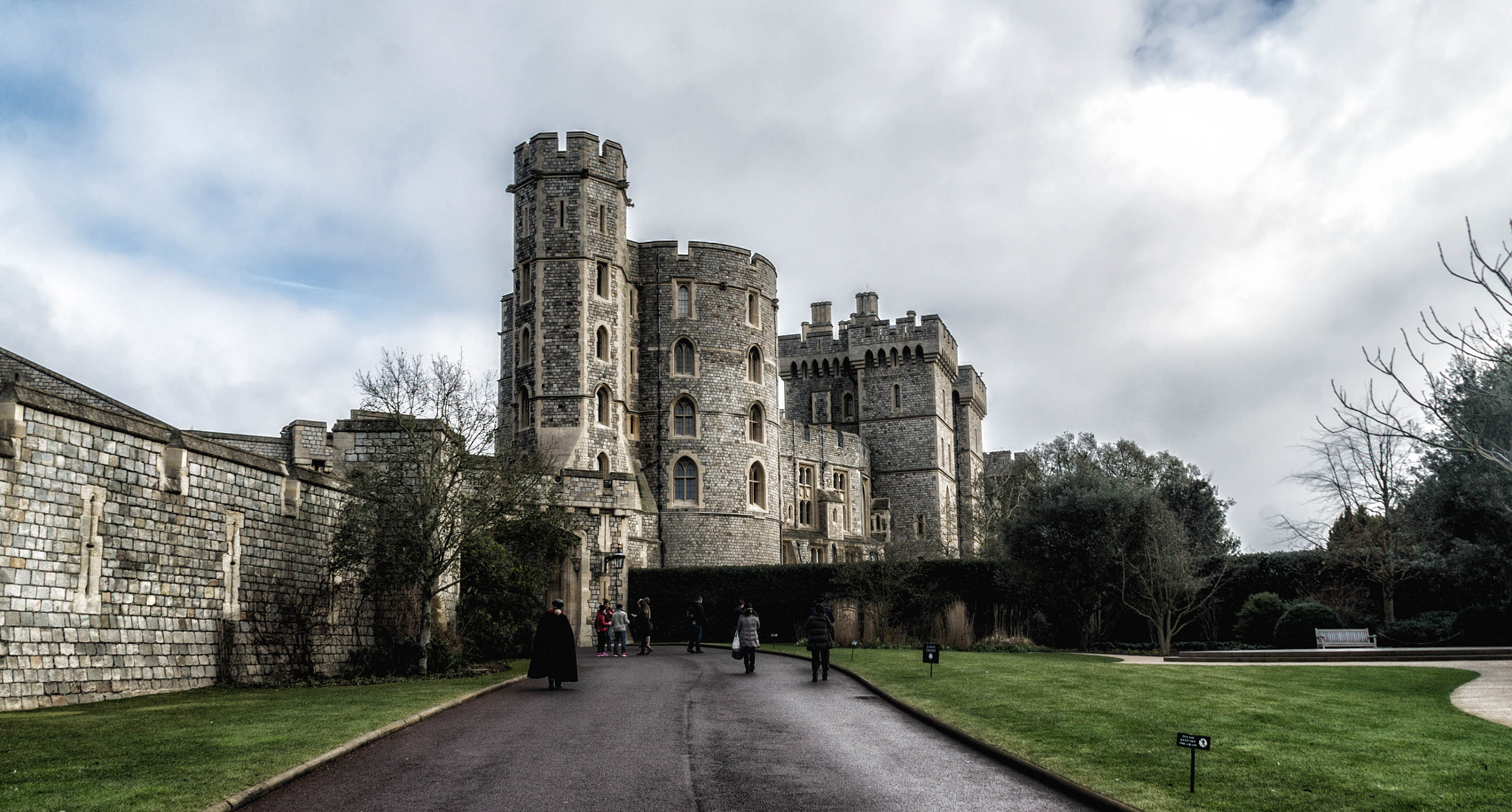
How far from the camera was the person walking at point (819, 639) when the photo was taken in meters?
17.4

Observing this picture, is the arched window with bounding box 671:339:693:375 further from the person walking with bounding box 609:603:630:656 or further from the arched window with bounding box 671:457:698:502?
the person walking with bounding box 609:603:630:656

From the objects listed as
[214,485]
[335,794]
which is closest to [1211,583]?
[214,485]

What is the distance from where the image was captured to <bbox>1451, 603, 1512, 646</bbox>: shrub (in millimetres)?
23062

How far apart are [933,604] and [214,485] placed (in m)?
19.2

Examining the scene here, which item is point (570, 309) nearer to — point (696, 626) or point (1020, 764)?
point (696, 626)

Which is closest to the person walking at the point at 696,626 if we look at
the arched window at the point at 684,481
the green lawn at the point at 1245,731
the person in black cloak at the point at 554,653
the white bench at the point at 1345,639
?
the green lawn at the point at 1245,731

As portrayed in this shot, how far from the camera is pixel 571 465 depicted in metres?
33.1

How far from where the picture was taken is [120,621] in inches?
534

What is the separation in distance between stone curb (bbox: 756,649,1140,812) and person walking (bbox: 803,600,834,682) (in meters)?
2.98

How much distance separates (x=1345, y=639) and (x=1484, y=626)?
272 centimetres

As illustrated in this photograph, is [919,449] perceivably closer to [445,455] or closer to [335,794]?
[445,455]

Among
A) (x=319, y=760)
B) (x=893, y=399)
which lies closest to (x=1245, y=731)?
(x=319, y=760)

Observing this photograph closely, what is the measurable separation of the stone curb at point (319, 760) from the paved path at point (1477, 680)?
11.5m

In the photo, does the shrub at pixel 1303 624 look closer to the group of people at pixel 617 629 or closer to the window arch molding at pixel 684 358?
the group of people at pixel 617 629
